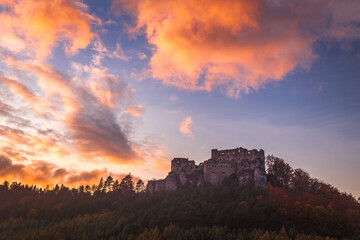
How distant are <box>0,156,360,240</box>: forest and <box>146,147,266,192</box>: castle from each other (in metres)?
3.25

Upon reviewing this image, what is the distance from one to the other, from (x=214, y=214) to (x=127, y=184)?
207ft

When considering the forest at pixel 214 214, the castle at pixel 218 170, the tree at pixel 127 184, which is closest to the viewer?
the forest at pixel 214 214

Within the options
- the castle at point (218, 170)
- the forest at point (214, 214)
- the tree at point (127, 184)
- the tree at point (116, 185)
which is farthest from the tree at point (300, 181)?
the tree at point (116, 185)

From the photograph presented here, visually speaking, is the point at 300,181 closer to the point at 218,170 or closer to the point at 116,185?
the point at 218,170

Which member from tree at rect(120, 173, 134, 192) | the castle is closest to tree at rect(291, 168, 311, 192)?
the castle

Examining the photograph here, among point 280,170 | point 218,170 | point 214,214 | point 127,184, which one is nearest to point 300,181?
point 280,170

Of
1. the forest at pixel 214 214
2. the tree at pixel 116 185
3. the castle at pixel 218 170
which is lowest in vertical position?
the forest at pixel 214 214

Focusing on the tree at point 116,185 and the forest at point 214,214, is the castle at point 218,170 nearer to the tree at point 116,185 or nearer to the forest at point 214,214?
the forest at point 214,214

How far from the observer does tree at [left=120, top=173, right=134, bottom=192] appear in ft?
382

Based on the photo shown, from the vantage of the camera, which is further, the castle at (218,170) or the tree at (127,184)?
the tree at (127,184)

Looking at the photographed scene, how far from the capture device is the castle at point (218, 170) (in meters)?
84.3

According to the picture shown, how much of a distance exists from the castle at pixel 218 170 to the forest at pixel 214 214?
3.25m

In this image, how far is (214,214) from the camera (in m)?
64.8

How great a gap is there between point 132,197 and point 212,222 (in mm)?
41448
